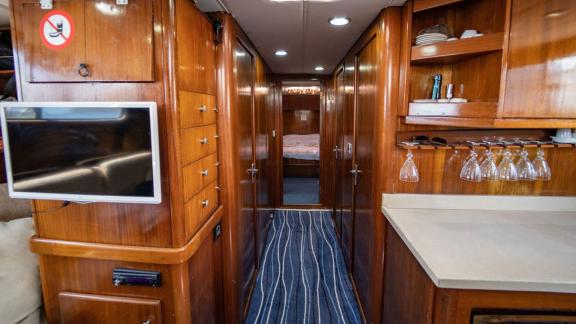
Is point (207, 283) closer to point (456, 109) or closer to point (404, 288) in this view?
point (404, 288)

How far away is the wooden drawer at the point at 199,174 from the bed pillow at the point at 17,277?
835 millimetres

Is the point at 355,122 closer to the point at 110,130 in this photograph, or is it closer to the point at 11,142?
the point at 110,130

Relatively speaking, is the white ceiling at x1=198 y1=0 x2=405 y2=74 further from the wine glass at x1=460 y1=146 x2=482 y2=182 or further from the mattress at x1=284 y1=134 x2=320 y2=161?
the mattress at x1=284 y1=134 x2=320 y2=161

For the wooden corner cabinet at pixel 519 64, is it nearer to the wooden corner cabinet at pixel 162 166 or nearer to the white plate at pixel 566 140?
the white plate at pixel 566 140

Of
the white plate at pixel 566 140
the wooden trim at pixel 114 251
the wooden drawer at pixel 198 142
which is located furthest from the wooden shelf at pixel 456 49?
the wooden trim at pixel 114 251

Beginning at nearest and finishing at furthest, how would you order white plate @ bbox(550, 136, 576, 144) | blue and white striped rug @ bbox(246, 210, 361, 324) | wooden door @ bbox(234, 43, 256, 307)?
white plate @ bbox(550, 136, 576, 144), wooden door @ bbox(234, 43, 256, 307), blue and white striped rug @ bbox(246, 210, 361, 324)

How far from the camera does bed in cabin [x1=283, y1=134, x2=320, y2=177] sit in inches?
247

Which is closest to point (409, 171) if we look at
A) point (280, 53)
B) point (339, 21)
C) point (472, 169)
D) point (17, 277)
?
point (472, 169)

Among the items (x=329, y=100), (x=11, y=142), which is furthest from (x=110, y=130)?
(x=329, y=100)

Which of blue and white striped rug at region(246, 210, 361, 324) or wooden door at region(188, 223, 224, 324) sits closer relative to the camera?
wooden door at region(188, 223, 224, 324)

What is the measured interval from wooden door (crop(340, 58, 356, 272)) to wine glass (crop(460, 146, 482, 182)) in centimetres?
108

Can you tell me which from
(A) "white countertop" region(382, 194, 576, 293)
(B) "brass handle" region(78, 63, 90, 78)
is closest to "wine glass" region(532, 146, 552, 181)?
(A) "white countertop" region(382, 194, 576, 293)

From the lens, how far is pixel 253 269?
8.45 feet

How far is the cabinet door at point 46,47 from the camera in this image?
111cm
